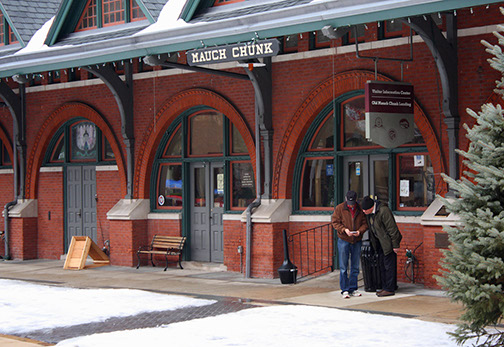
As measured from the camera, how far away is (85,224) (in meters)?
21.1

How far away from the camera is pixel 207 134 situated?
1852 centimetres

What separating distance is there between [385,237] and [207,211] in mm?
6238

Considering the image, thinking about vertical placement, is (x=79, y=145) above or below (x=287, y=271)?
above

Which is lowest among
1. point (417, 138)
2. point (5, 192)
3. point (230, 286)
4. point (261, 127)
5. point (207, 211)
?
point (230, 286)

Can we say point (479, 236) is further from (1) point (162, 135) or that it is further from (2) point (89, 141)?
(2) point (89, 141)

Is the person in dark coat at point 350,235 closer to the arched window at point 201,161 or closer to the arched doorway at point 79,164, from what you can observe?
the arched window at point 201,161

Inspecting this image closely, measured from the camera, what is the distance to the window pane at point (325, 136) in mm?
16156

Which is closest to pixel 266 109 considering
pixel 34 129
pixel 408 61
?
pixel 408 61

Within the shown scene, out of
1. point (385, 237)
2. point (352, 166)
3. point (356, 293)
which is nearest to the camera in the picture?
point (385, 237)

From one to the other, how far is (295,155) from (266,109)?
3.50ft

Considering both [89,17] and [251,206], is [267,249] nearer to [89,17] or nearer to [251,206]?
[251,206]

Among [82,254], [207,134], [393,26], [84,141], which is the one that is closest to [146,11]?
[207,134]

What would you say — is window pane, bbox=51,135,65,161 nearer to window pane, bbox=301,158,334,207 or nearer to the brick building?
the brick building

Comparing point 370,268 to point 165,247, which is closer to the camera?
point 370,268
